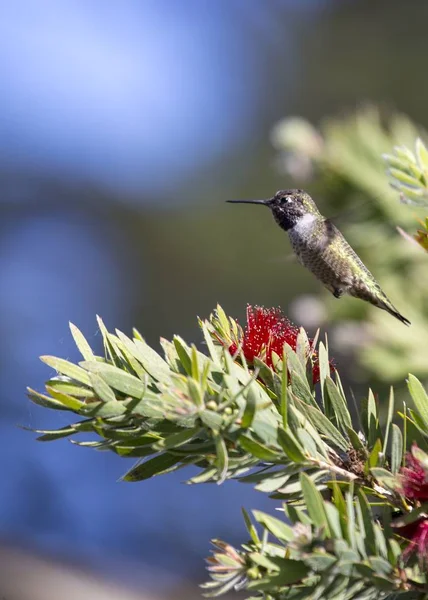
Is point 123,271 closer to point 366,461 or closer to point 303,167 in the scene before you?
point 303,167

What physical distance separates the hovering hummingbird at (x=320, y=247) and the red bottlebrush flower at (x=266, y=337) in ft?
2.34

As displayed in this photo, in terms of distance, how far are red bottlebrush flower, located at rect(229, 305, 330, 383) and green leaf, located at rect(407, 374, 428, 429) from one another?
0.13 m

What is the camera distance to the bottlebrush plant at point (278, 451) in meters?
0.48

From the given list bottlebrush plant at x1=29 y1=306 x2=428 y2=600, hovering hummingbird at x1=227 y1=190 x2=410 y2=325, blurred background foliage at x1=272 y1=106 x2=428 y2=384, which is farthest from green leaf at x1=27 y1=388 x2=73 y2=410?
hovering hummingbird at x1=227 y1=190 x2=410 y2=325

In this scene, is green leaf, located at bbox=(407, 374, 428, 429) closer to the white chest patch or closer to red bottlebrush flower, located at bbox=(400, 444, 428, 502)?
red bottlebrush flower, located at bbox=(400, 444, 428, 502)

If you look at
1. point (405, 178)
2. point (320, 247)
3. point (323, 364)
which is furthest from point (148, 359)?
point (320, 247)

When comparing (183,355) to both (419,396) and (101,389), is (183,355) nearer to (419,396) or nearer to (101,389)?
(101,389)

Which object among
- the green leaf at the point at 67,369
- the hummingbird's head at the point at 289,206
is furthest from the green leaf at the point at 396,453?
the hummingbird's head at the point at 289,206

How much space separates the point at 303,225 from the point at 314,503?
3.64 feet

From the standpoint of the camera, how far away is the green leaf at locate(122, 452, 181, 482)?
1.90 ft

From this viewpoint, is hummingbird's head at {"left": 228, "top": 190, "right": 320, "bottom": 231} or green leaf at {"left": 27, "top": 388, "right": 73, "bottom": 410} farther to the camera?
hummingbird's head at {"left": 228, "top": 190, "right": 320, "bottom": 231}

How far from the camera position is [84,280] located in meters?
5.08

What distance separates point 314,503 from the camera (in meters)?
0.48

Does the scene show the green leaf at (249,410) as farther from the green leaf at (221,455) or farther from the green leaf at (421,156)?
the green leaf at (421,156)
